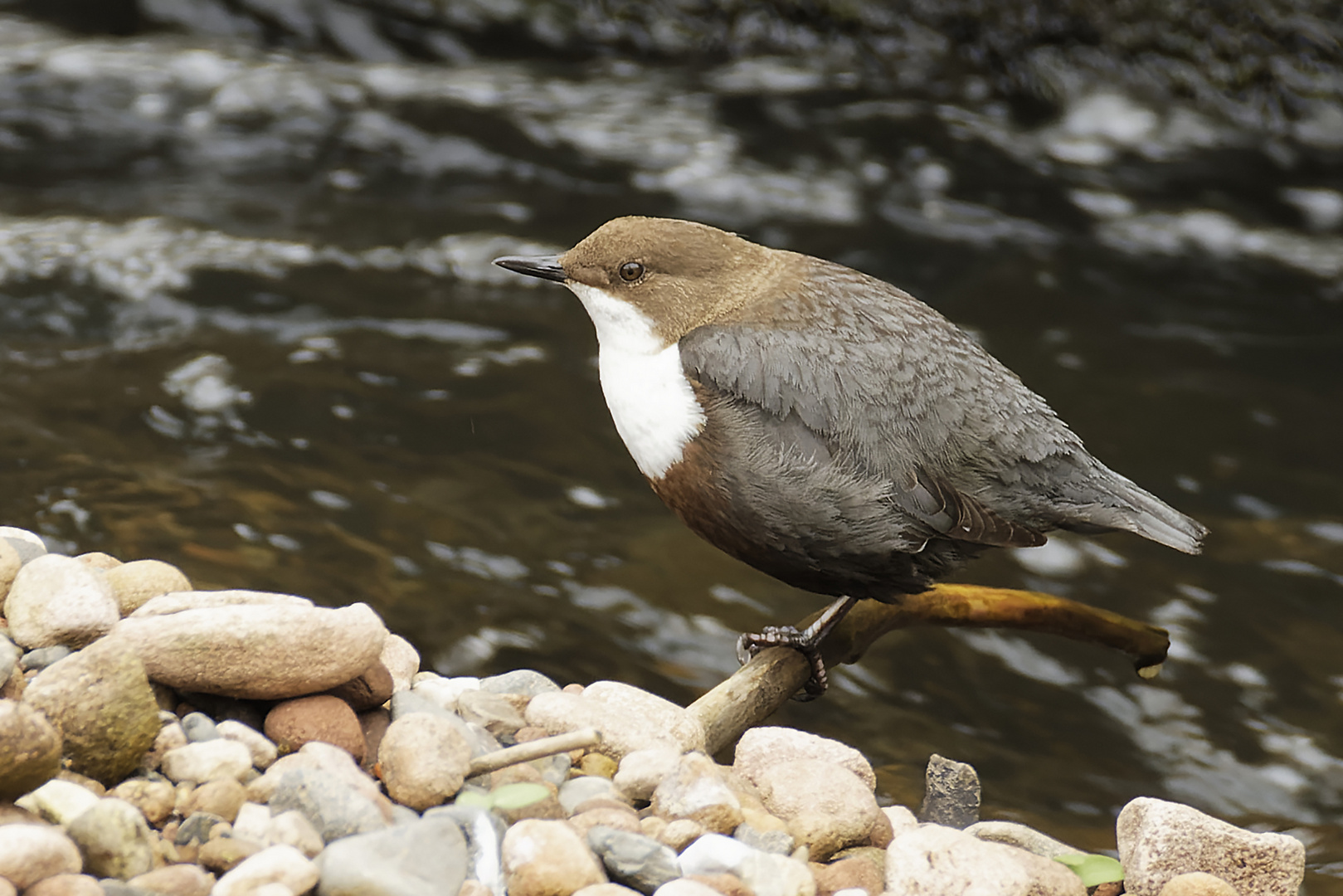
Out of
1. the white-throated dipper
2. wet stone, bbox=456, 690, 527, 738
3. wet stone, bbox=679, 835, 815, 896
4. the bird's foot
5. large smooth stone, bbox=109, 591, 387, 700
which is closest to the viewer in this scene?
wet stone, bbox=679, 835, 815, 896

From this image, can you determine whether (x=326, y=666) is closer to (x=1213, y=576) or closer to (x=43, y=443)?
(x=43, y=443)

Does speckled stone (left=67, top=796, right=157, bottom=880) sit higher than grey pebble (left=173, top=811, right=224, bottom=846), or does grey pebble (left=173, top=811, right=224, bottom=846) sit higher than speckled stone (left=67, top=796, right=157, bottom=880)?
speckled stone (left=67, top=796, right=157, bottom=880)

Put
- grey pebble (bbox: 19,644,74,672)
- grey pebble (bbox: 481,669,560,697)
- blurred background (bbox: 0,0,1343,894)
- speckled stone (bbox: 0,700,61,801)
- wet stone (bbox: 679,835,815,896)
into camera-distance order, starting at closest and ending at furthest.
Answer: speckled stone (bbox: 0,700,61,801)
wet stone (bbox: 679,835,815,896)
grey pebble (bbox: 19,644,74,672)
grey pebble (bbox: 481,669,560,697)
blurred background (bbox: 0,0,1343,894)

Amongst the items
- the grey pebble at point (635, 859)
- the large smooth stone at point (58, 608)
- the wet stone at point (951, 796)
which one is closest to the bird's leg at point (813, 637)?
the wet stone at point (951, 796)

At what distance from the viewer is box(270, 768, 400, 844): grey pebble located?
1.83 metres

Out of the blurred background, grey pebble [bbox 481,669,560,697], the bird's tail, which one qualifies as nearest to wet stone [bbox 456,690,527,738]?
grey pebble [bbox 481,669,560,697]

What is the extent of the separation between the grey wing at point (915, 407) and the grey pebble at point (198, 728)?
134 cm

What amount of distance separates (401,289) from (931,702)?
362 centimetres

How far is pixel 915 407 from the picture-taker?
2.91 m

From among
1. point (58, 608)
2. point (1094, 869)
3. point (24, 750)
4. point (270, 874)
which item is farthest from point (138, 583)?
point (1094, 869)

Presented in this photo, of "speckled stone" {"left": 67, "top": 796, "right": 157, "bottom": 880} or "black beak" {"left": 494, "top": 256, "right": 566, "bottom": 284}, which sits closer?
"speckled stone" {"left": 67, "top": 796, "right": 157, "bottom": 880}

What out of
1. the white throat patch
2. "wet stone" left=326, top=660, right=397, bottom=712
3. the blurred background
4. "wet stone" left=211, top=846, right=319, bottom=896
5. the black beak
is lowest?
the blurred background

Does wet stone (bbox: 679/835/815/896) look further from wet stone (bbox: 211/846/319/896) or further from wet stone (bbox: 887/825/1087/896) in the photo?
wet stone (bbox: 211/846/319/896)

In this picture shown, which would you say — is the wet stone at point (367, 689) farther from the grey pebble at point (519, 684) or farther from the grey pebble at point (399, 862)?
the grey pebble at point (399, 862)
